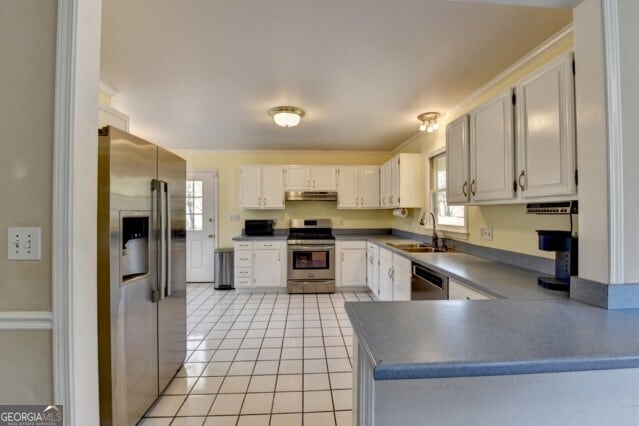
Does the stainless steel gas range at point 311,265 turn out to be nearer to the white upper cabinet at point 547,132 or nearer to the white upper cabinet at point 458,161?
the white upper cabinet at point 458,161

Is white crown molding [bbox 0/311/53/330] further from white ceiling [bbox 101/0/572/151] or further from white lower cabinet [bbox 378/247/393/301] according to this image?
white lower cabinet [bbox 378/247/393/301]

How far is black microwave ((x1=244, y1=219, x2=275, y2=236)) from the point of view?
494cm

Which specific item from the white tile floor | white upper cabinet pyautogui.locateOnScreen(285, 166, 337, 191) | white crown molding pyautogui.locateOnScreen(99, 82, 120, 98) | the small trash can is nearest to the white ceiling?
white crown molding pyautogui.locateOnScreen(99, 82, 120, 98)

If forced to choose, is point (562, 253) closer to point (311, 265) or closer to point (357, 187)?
point (311, 265)

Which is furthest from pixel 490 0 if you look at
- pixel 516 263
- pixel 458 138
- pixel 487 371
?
pixel 516 263

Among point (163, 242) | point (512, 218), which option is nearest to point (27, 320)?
point (163, 242)

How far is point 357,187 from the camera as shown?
4977mm

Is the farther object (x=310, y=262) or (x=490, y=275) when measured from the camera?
(x=310, y=262)

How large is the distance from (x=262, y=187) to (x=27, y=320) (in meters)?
3.93

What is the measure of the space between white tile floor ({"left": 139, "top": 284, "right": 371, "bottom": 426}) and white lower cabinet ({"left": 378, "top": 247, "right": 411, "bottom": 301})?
64 centimetres

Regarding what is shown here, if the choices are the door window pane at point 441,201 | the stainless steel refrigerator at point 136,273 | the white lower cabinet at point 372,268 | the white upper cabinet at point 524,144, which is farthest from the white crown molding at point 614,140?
the white lower cabinet at point 372,268

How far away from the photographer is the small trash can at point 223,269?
4.77 metres

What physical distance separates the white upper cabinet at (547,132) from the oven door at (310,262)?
3.18 m

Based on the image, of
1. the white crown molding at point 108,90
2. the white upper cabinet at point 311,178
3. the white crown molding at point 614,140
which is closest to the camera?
the white crown molding at point 614,140
